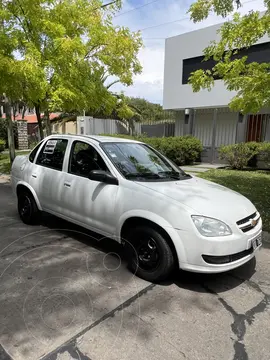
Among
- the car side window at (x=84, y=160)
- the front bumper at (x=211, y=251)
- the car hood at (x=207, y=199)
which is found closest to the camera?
the front bumper at (x=211, y=251)

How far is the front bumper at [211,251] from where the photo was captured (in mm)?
2941

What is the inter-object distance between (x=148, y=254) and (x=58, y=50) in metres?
6.48

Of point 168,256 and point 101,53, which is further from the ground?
point 101,53

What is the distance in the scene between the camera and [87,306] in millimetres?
2863

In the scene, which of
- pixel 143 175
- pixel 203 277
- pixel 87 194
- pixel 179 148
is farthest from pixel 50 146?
pixel 179 148

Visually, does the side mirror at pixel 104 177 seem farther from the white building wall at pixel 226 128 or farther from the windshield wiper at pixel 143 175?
the white building wall at pixel 226 128

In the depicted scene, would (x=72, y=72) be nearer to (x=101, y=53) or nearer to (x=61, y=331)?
(x=101, y=53)

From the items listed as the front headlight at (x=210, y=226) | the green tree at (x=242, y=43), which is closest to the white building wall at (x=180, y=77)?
the green tree at (x=242, y=43)

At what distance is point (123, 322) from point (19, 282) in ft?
4.45

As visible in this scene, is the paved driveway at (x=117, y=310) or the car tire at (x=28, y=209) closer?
the paved driveway at (x=117, y=310)

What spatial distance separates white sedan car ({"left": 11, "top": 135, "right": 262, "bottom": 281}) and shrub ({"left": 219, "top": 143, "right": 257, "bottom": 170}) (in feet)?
26.8

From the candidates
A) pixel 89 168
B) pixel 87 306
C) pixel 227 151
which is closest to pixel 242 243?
pixel 87 306

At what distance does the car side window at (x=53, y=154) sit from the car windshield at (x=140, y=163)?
2.78 ft

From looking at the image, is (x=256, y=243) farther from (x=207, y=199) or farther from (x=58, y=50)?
(x=58, y=50)
